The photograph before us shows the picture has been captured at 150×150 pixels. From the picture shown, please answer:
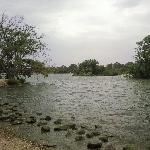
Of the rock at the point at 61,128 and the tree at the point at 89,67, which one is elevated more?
the tree at the point at 89,67

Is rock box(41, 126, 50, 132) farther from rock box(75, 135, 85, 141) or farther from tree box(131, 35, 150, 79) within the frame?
tree box(131, 35, 150, 79)

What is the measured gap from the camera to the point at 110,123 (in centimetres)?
2834

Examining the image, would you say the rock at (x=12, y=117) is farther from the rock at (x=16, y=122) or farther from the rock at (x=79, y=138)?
the rock at (x=79, y=138)

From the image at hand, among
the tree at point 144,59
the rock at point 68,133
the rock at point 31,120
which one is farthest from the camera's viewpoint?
the tree at point 144,59

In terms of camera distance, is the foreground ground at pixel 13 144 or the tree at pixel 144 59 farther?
the tree at pixel 144 59

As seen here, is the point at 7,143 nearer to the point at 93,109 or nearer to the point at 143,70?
the point at 93,109

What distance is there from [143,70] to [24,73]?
45543 mm

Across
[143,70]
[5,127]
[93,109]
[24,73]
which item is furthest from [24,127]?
[143,70]

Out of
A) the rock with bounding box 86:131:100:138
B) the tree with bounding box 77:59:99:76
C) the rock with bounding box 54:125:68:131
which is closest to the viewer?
the rock with bounding box 86:131:100:138

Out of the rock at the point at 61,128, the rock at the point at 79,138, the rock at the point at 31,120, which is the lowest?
the rock at the point at 79,138

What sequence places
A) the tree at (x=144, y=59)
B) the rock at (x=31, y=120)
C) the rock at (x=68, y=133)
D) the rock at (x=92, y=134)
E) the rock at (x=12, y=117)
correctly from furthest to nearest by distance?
the tree at (x=144, y=59) → the rock at (x=12, y=117) → the rock at (x=31, y=120) → the rock at (x=68, y=133) → the rock at (x=92, y=134)

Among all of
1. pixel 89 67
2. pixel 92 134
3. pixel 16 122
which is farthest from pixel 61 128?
pixel 89 67

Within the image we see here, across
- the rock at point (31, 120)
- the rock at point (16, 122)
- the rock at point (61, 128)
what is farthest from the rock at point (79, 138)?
the rock at point (16, 122)

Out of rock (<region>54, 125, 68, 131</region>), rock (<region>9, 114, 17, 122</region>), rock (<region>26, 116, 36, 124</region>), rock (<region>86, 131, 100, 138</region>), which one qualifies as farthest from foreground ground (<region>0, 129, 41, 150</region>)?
rock (<region>9, 114, 17, 122</region>)
